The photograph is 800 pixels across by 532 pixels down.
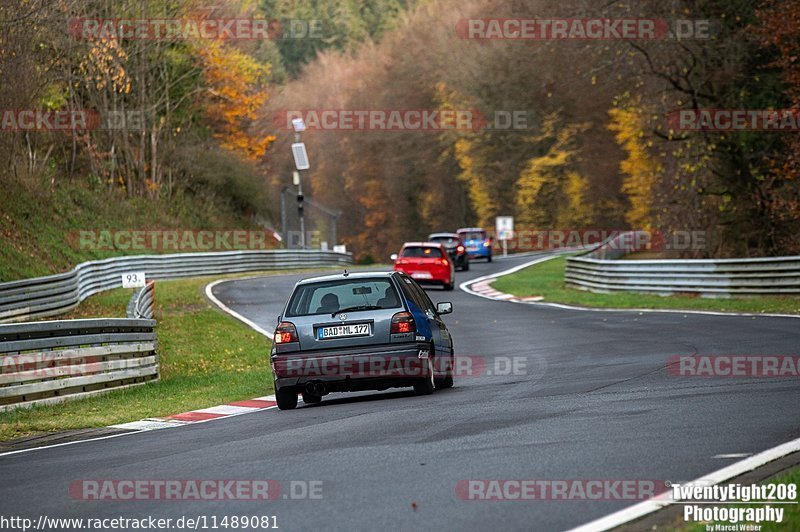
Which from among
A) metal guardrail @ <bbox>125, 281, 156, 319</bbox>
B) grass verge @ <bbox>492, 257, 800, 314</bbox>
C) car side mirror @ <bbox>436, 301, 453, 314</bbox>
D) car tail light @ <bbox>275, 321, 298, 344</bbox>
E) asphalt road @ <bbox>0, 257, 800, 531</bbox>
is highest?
car side mirror @ <bbox>436, 301, 453, 314</bbox>

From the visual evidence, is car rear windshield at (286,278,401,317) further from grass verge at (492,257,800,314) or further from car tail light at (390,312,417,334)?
grass verge at (492,257,800,314)

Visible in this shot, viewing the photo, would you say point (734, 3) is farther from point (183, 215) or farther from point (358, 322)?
point (183, 215)

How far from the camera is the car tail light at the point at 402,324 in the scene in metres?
13.5

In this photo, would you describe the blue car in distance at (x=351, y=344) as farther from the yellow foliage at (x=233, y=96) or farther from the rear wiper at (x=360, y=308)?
the yellow foliage at (x=233, y=96)

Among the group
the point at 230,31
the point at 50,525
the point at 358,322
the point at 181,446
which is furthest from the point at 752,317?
the point at 230,31

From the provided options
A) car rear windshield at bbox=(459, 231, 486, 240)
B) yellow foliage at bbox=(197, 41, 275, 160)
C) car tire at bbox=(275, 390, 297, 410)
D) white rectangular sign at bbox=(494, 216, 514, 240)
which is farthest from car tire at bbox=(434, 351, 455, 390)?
white rectangular sign at bbox=(494, 216, 514, 240)

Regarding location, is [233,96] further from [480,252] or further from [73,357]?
[73,357]

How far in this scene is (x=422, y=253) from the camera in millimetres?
38312

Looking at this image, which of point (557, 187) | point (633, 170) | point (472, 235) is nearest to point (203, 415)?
point (472, 235)

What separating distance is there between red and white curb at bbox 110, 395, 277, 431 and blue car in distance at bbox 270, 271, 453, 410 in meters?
0.65

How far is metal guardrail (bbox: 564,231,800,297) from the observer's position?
93.0ft

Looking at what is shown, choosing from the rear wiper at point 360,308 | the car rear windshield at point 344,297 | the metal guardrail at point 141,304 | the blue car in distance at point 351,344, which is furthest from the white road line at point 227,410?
the metal guardrail at point 141,304

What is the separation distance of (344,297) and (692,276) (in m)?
19.1

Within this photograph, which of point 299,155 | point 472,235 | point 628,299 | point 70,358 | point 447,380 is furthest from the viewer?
point 299,155
